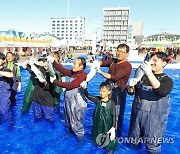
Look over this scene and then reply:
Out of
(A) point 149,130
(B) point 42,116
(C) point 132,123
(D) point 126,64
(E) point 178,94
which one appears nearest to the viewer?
(A) point 149,130

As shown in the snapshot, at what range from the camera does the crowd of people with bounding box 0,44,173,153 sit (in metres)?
3.20

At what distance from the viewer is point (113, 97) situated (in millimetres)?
4035

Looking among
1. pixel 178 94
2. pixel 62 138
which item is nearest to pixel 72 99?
pixel 62 138

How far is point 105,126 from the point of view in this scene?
12.6 feet

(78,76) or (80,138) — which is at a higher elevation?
(78,76)

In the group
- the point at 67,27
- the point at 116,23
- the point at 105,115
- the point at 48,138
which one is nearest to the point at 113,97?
the point at 105,115

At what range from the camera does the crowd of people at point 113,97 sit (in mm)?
3199

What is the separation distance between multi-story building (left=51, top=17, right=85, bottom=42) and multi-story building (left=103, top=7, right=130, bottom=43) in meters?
49.6

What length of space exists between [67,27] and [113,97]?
491ft

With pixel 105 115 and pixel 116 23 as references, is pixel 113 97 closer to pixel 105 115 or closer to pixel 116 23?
pixel 105 115

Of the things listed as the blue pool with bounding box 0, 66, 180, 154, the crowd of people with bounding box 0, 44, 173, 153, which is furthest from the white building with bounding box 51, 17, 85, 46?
the crowd of people with bounding box 0, 44, 173, 153

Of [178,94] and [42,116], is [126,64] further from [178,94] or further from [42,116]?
[178,94]

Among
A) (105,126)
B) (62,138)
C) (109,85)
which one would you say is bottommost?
(62,138)

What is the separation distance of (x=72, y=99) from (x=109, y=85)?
2.72 feet
